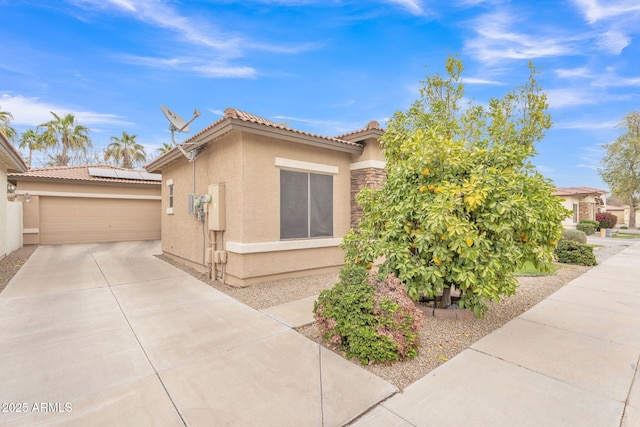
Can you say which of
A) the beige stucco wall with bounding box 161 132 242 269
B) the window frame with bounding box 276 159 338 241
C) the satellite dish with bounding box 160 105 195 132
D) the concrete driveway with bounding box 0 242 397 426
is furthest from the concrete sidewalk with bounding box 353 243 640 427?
the satellite dish with bounding box 160 105 195 132

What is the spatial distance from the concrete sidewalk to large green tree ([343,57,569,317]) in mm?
795

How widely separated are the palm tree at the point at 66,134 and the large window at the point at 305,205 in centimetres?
2988

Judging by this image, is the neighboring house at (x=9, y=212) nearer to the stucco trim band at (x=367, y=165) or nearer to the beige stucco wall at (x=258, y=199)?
the beige stucco wall at (x=258, y=199)

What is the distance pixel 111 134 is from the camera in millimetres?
30516

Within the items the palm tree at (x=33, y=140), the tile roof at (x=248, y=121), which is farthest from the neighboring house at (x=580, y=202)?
the palm tree at (x=33, y=140)

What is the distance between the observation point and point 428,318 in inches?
182

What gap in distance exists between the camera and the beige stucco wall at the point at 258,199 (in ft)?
21.2

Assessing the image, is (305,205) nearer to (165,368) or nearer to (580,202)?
(165,368)

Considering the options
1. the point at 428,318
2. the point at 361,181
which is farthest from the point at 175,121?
the point at 428,318

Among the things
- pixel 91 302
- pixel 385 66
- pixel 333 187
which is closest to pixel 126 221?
pixel 91 302

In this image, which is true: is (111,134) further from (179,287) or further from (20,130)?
(179,287)

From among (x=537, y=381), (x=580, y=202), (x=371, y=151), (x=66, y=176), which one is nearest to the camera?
(x=537, y=381)

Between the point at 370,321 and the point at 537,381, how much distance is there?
174 centimetres

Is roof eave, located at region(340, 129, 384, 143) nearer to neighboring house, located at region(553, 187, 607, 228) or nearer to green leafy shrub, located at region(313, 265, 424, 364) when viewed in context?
green leafy shrub, located at region(313, 265, 424, 364)
